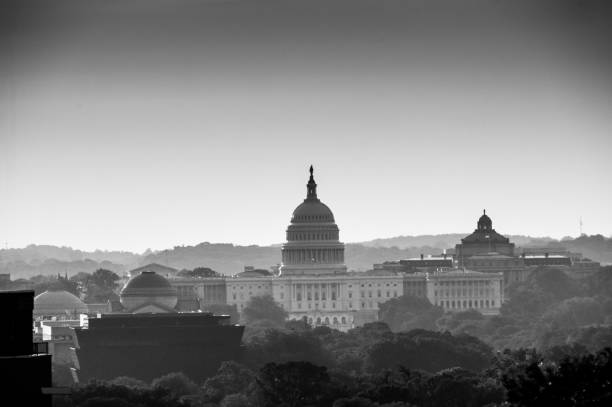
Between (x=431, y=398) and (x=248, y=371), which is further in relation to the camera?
(x=248, y=371)

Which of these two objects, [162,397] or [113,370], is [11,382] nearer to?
[162,397]

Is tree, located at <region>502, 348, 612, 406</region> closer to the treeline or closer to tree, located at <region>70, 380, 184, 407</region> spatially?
the treeline

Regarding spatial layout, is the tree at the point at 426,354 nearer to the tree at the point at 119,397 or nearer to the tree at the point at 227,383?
the tree at the point at 227,383

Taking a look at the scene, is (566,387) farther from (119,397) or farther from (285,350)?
(285,350)

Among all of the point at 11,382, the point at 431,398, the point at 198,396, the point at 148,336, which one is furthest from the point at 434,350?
the point at 11,382

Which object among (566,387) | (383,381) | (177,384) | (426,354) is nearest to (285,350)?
(426,354)

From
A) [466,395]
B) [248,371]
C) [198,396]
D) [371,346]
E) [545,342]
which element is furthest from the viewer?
[545,342]

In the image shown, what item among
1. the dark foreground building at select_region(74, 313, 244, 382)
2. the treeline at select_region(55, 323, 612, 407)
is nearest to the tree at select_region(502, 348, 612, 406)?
the treeline at select_region(55, 323, 612, 407)
